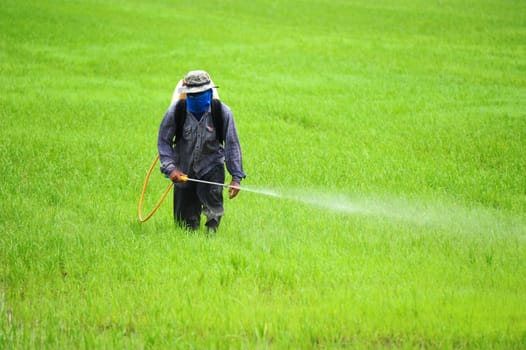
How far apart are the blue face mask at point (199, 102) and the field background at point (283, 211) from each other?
111cm

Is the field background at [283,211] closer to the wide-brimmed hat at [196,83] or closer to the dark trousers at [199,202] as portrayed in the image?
the dark trousers at [199,202]

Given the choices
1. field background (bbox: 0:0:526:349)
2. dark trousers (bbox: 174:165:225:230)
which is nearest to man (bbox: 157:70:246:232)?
dark trousers (bbox: 174:165:225:230)

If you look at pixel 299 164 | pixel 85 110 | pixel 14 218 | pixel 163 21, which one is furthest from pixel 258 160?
pixel 163 21

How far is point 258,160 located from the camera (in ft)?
32.9

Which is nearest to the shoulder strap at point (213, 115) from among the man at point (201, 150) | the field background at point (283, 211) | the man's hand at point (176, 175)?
the man at point (201, 150)

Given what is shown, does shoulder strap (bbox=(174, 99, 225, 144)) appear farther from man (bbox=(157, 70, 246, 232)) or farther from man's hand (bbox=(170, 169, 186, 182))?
man's hand (bbox=(170, 169, 186, 182))

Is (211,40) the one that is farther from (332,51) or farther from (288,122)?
(288,122)

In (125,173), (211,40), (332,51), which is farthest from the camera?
(211,40)

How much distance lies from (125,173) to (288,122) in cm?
474

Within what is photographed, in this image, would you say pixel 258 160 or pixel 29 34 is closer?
pixel 258 160

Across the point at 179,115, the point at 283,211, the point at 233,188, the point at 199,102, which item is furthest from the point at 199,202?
the point at 283,211

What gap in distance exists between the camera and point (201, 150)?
631 cm

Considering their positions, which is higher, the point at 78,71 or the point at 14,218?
the point at 14,218

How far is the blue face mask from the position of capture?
19.8 feet
